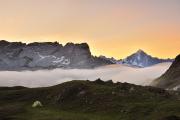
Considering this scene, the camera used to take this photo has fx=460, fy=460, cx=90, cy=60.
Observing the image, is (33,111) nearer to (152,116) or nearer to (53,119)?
(53,119)

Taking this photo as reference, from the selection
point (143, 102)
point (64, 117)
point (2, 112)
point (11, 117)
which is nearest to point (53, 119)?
point (64, 117)

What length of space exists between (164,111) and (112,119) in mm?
19397

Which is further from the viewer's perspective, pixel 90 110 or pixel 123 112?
pixel 90 110

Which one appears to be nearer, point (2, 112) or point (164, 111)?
point (164, 111)

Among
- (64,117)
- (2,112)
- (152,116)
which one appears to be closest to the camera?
(152,116)

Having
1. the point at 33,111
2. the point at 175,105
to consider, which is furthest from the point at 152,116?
the point at 33,111

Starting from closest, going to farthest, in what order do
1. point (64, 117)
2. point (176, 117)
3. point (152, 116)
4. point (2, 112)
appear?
point (176, 117), point (152, 116), point (64, 117), point (2, 112)

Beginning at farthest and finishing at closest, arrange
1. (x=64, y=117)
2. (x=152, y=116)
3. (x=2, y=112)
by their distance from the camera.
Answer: (x=2, y=112) < (x=64, y=117) < (x=152, y=116)

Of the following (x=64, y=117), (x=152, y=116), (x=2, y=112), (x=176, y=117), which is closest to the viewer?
(x=176, y=117)

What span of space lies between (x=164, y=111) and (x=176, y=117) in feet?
66.5

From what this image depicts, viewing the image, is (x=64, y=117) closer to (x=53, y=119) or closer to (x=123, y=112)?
(x=53, y=119)

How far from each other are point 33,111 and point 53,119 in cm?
2772

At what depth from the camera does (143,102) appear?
200 metres

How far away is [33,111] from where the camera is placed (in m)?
196
